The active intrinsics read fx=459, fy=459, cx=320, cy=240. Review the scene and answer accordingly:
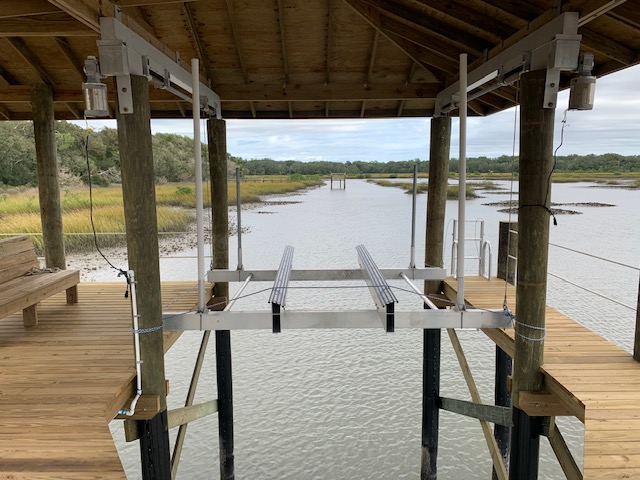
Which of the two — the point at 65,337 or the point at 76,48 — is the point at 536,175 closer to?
the point at 65,337

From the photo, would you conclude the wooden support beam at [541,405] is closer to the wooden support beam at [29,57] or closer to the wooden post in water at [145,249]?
the wooden post in water at [145,249]

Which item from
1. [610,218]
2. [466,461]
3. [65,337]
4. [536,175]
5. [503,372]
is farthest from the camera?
[610,218]

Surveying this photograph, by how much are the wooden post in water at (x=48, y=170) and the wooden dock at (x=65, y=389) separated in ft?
3.85

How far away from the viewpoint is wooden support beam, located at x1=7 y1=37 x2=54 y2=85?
18.0 ft

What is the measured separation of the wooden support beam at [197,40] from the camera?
16.5ft

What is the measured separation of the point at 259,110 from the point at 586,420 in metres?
Result: 6.21

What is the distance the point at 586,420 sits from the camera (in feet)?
9.30

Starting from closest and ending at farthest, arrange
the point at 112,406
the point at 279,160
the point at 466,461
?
1. the point at 112,406
2. the point at 466,461
3. the point at 279,160

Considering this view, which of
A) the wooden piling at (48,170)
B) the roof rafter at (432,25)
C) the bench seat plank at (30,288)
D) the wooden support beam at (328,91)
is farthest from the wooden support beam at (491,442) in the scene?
the wooden piling at (48,170)

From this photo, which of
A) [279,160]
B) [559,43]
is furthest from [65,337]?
[279,160]

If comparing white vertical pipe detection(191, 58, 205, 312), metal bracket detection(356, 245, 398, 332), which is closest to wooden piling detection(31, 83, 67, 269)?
white vertical pipe detection(191, 58, 205, 312)

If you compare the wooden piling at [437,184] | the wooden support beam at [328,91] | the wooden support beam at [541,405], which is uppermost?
the wooden support beam at [328,91]

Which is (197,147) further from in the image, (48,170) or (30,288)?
(48,170)

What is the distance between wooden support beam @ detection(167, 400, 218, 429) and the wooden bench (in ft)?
5.50
